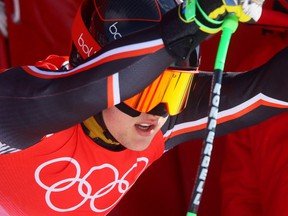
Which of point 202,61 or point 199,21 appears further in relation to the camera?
point 202,61

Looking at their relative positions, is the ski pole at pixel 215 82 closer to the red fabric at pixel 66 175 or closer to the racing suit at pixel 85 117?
the racing suit at pixel 85 117

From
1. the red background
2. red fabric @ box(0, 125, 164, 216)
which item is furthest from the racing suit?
the red background

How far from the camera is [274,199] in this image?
4.26ft

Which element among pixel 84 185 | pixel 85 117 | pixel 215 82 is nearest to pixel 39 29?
pixel 84 185

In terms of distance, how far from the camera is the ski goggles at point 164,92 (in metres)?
0.83

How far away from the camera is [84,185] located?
967mm

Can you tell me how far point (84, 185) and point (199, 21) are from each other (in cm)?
41

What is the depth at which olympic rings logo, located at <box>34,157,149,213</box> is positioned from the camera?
36.9 inches

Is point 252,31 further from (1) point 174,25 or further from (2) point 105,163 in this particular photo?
(1) point 174,25

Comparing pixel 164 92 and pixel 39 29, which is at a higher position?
pixel 39 29

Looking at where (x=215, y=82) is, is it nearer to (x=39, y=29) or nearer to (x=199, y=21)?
(x=199, y=21)

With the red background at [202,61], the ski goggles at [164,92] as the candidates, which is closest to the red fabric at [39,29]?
the red background at [202,61]

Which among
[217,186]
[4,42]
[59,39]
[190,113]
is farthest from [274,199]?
[4,42]

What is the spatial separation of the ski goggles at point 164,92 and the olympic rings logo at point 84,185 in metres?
0.16
